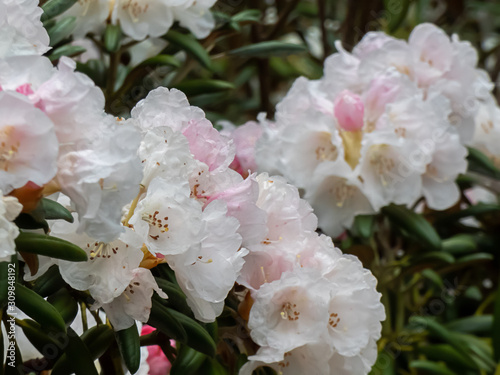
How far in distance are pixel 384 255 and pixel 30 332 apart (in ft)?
2.97

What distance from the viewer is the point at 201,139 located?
78 cm

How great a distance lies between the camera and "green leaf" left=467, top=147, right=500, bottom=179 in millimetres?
1487

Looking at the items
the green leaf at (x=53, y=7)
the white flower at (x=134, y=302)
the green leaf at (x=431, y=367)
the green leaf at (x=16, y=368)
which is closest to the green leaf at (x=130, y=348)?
the white flower at (x=134, y=302)

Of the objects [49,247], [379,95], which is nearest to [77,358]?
[49,247]

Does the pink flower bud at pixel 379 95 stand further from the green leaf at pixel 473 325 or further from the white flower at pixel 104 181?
the white flower at pixel 104 181

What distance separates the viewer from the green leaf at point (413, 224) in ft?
4.34

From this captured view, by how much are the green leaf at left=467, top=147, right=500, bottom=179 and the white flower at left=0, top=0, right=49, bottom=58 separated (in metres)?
0.98

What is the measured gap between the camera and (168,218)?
27.2 inches

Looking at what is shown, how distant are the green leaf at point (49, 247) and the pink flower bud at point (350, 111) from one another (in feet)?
2.10

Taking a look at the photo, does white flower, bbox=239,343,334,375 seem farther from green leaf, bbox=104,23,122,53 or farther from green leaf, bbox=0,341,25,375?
green leaf, bbox=104,23,122,53

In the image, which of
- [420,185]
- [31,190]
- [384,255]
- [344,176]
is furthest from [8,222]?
[384,255]

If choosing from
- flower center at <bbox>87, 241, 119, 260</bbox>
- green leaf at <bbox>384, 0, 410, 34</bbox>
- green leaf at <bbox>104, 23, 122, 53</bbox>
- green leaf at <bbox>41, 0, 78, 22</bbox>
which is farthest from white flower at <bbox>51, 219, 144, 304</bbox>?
green leaf at <bbox>384, 0, 410, 34</bbox>

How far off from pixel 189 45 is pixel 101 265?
602 mm

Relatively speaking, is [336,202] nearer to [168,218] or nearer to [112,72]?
[112,72]
